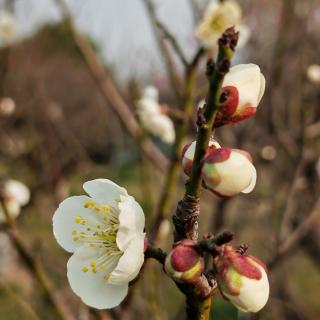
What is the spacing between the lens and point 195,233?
86 centimetres

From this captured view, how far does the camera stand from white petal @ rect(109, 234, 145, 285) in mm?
851

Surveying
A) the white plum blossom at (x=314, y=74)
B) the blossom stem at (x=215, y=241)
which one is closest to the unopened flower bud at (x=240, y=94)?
the blossom stem at (x=215, y=241)

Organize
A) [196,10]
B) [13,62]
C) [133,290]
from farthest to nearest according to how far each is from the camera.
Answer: [13,62] → [196,10] → [133,290]

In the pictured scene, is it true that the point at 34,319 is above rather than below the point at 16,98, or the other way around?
above

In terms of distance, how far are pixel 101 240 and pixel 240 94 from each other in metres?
0.41

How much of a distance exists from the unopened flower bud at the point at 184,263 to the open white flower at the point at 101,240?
0.09 meters

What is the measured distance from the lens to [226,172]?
0.78 metres

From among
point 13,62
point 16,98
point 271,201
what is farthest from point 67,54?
point 271,201

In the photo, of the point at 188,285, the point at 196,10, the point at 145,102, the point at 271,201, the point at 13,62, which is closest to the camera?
the point at 188,285

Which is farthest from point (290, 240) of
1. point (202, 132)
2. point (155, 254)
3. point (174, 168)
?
point (202, 132)

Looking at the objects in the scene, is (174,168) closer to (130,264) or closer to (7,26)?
(130,264)

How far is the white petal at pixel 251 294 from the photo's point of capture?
A: 787 millimetres

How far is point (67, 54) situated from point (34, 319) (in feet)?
52.5

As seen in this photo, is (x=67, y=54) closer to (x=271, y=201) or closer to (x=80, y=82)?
(x=80, y=82)
